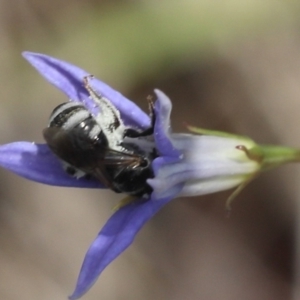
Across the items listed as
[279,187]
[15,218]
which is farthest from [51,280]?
[279,187]

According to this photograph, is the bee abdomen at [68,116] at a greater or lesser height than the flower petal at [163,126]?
greater

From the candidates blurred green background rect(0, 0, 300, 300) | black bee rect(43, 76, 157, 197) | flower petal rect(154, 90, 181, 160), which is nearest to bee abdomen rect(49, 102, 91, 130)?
black bee rect(43, 76, 157, 197)

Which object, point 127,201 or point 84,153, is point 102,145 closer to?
point 84,153

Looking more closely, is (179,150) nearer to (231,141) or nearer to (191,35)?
(231,141)

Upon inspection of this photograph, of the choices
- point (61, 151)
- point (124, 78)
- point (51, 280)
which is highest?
point (61, 151)

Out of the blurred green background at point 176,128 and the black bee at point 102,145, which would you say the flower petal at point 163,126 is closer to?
the black bee at point 102,145

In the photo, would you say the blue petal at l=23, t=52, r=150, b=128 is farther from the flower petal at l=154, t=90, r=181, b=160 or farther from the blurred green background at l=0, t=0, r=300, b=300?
the blurred green background at l=0, t=0, r=300, b=300

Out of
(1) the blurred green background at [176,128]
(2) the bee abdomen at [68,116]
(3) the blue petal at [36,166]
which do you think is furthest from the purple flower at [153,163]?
(1) the blurred green background at [176,128]
